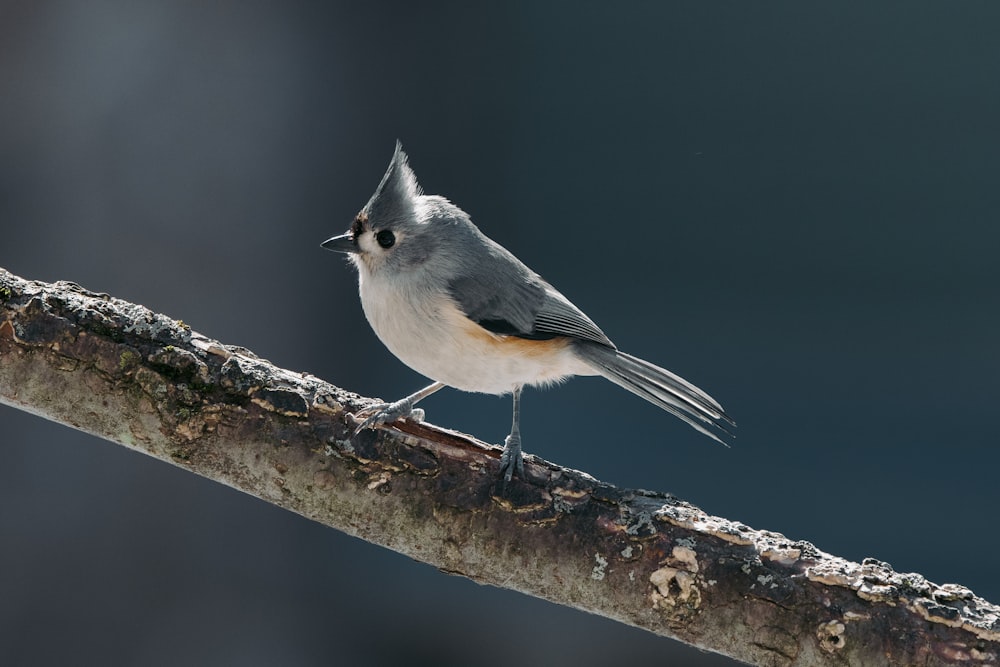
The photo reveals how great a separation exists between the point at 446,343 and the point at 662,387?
1.30 feet

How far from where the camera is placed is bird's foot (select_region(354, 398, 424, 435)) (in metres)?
1.42

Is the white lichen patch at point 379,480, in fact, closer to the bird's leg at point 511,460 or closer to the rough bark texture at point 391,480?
the rough bark texture at point 391,480

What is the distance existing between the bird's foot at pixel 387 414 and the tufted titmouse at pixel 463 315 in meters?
0.07

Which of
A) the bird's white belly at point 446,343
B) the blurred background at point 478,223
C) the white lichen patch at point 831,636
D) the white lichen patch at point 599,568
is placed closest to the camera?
the white lichen patch at point 831,636

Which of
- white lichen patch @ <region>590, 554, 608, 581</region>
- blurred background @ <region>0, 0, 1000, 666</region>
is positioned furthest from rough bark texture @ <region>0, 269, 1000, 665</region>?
blurred background @ <region>0, 0, 1000, 666</region>

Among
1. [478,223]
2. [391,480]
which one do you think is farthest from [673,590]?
[478,223]

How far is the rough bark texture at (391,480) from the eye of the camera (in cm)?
129

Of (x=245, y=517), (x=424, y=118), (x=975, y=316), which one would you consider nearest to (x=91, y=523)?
(x=245, y=517)

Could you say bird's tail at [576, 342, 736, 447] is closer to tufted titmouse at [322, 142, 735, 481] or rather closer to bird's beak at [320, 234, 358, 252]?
tufted titmouse at [322, 142, 735, 481]

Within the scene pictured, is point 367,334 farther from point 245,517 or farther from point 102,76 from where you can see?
point 102,76


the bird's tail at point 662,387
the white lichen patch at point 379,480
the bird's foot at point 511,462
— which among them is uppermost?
the bird's tail at point 662,387

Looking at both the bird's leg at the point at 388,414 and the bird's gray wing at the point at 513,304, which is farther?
the bird's gray wing at the point at 513,304

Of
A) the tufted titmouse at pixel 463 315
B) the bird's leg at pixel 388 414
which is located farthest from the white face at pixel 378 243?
the bird's leg at pixel 388 414

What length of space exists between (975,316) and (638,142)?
1.22m
